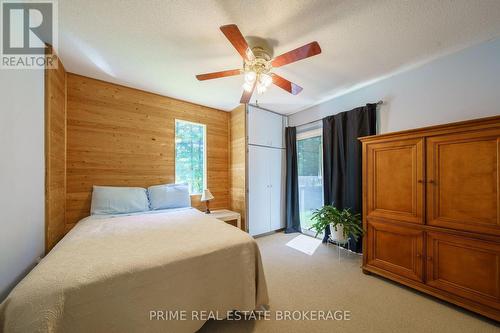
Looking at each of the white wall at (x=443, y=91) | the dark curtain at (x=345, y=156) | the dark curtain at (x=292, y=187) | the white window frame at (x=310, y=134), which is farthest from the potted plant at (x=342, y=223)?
the white window frame at (x=310, y=134)

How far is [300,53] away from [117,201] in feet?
8.67

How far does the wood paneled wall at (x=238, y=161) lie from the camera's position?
334cm

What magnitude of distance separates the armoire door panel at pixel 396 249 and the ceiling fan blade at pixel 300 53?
1899mm

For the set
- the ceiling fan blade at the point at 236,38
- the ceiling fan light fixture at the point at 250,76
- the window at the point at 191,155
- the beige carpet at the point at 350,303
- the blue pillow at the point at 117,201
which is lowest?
the beige carpet at the point at 350,303

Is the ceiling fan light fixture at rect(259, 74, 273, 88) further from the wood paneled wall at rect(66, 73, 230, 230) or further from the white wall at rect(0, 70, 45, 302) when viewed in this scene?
the wood paneled wall at rect(66, 73, 230, 230)

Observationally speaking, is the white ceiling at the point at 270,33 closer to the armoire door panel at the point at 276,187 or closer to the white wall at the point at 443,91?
the white wall at the point at 443,91

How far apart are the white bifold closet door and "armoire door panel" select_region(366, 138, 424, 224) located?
5.79 feet

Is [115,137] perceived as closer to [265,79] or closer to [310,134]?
[265,79]

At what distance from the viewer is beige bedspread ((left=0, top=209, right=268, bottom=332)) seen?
86cm

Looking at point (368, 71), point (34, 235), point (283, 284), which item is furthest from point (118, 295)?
point (368, 71)

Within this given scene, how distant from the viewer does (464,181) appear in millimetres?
1588

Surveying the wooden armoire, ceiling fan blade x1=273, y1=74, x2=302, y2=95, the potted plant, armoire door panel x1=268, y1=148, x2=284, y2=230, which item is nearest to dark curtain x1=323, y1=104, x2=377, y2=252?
the potted plant

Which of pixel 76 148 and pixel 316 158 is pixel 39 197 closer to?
pixel 76 148

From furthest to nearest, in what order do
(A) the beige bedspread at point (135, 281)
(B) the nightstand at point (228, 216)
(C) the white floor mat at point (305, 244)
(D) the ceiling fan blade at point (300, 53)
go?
1. (B) the nightstand at point (228, 216)
2. (C) the white floor mat at point (305, 244)
3. (D) the ceiling fan blade at point (300, 53)
4. (A) the beige bedspread at point (135, 281)
